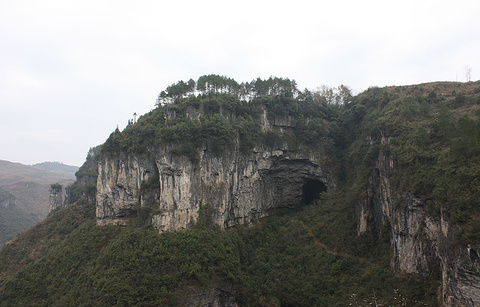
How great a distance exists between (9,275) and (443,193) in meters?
32.7

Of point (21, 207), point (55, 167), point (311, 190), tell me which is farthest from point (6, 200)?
point (55, 167)

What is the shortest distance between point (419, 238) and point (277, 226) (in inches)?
637

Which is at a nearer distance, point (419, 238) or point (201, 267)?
point (419, 238)

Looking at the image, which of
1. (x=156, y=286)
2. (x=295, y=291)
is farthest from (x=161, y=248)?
(x=295, y=291)

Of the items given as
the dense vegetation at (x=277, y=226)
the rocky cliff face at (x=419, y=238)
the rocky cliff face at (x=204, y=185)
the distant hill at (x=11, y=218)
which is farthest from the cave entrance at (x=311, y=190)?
the distant hill at (x=11, y=218)

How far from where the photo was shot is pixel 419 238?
1658cm

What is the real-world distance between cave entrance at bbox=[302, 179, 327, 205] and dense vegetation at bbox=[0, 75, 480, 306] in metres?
4.56

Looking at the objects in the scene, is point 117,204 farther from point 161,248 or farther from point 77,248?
point 161,248

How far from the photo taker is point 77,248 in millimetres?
25062

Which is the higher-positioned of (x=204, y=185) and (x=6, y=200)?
(x=204, y=185)

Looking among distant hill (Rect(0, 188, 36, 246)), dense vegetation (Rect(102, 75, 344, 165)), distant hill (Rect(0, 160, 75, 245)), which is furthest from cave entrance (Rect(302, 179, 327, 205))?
distant hill (Rect(0, 188, 36, 246))

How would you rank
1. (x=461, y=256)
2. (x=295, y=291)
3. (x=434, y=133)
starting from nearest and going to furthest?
(x=461, y=256), (x=434, y=133), (x=295, y=291)

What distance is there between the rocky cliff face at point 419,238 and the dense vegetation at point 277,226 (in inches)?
20.7

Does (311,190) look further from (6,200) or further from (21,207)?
(21,207)
